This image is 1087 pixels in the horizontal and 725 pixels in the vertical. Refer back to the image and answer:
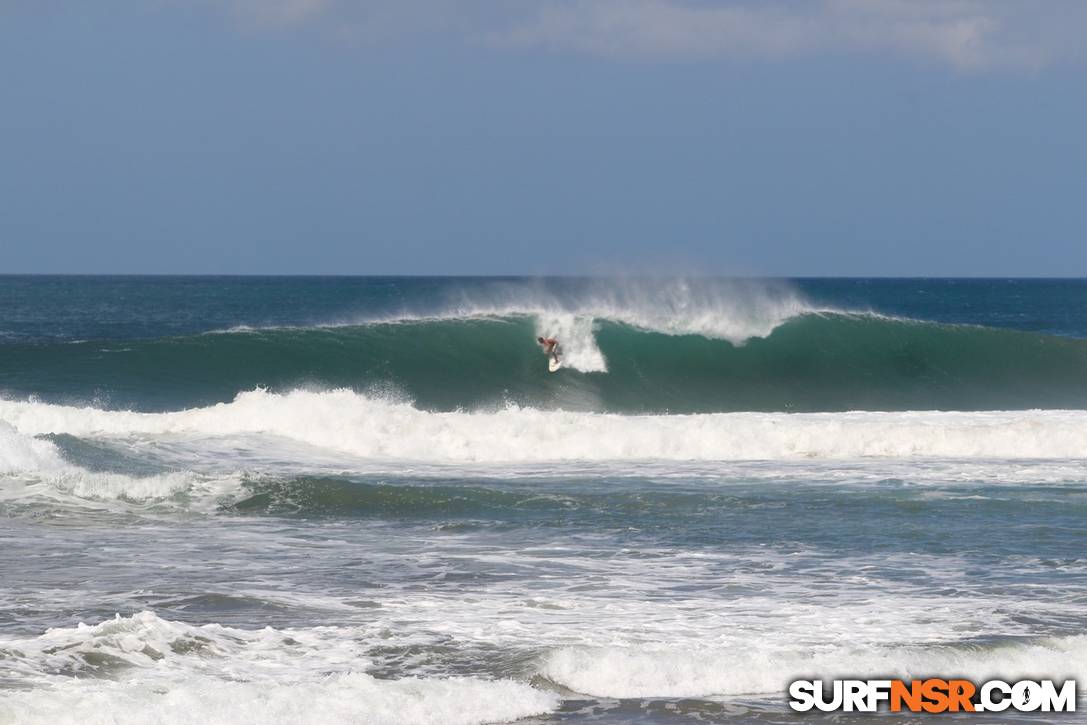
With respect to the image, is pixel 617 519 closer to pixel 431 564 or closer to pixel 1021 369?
pixel 431 564

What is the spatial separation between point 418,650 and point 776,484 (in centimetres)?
766

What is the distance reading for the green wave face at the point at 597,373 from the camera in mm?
23281

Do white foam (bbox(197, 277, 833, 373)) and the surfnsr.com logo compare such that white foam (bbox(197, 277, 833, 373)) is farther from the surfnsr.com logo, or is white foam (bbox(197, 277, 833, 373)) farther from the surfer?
the surfnsr.com logo

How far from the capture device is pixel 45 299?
262ft

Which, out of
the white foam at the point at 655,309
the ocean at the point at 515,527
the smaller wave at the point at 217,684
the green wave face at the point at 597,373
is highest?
the white foam at the point at 655,309

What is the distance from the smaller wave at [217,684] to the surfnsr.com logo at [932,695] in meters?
1.47

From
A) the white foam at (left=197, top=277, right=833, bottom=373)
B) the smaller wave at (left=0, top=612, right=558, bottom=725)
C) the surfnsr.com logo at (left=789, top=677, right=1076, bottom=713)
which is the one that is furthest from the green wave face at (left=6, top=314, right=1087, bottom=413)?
the surfnsr.com logo at (left=789, top=677, right=1076, bottom=713)

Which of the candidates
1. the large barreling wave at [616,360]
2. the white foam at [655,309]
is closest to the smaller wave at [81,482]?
the large barreling wave at [616,360]

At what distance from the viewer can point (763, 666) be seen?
7250mm

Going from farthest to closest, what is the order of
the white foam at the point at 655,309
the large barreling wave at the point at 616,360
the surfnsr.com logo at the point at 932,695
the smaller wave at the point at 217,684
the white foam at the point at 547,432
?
the white foam at the point at 655,309 < the large barreling wave at the point at 616,360 < the white foam at the point at 547,432 < the surfnsr.com logo at the point at 932,695 < the smaller wave at the point at 217,684

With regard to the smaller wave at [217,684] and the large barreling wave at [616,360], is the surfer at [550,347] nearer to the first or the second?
the large barreling wave at [616,360]

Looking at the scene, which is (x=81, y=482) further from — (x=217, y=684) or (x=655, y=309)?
(x=655, y=309)

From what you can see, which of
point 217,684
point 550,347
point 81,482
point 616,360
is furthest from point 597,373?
point 217,684

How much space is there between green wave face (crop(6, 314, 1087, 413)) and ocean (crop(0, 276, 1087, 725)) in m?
0.10
